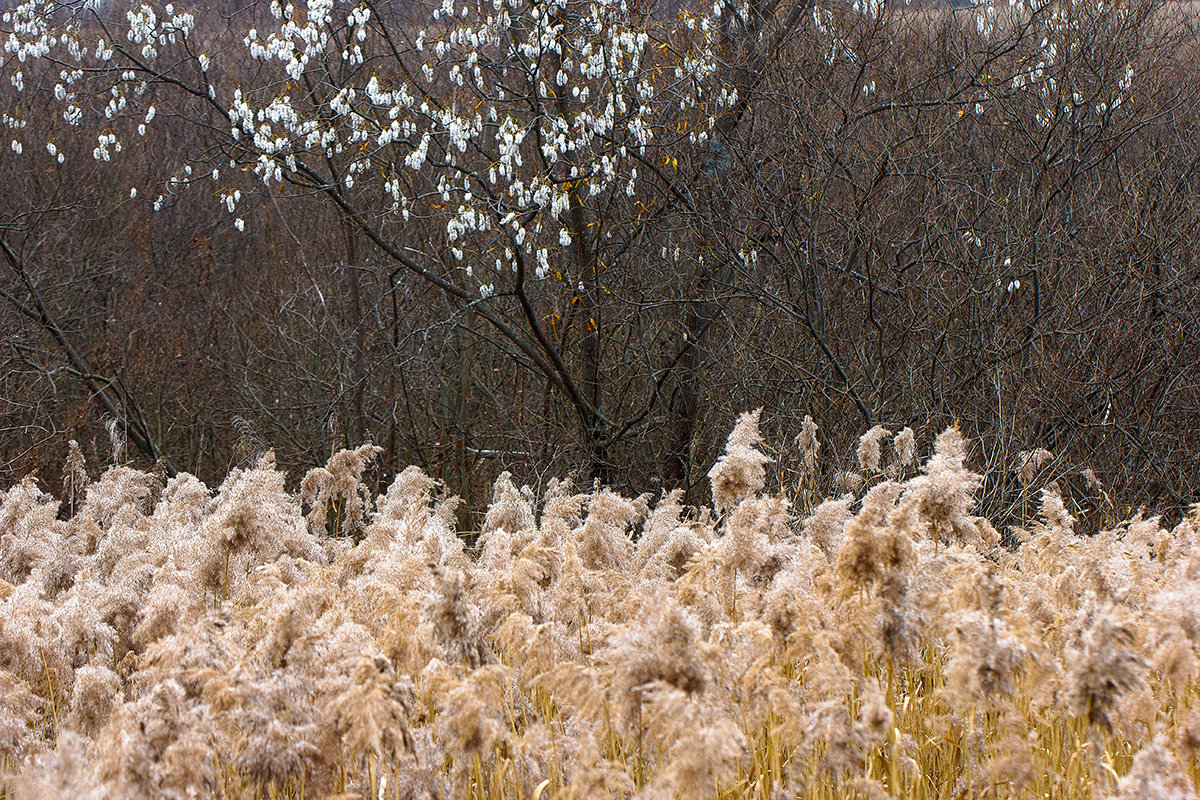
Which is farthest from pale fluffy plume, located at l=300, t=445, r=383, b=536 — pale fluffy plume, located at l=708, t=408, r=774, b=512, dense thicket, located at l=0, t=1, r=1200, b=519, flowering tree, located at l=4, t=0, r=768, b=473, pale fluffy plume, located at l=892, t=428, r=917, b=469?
dense thicket, located at l=0, t=1, r=1200, b=519

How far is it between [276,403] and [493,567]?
9418 millimetres

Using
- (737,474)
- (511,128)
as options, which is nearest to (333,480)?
(737,474)

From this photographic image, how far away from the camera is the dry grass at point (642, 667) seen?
2.15 metres

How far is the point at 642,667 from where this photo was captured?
7.18 feet

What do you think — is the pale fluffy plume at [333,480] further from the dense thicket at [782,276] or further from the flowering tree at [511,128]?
the dense thicket at [782,276]

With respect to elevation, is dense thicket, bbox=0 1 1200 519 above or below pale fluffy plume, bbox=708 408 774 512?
above

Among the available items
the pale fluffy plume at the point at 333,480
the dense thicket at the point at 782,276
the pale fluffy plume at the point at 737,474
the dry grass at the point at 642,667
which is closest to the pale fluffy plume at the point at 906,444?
the dry grass at the point at 642,667

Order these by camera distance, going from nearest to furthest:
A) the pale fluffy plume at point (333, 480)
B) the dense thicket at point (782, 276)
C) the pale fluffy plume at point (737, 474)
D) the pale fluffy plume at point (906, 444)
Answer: the pale fluffy plume at point (737, 474), the pale fluffy plume at point (906, 444), the pale fluffy plume at point (333, 480), the dense thicket at point (782, 276)

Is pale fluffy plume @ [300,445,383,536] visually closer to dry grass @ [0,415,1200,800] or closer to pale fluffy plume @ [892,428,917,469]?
dry grass @ [0,415,1200,800]

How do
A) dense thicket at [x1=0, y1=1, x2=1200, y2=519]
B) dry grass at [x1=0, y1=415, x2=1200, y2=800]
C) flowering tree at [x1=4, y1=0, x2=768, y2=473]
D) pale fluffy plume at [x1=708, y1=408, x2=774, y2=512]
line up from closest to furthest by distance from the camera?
dry grass at [x1=0, y1=415, x2=1200, y2=800] < pale fluffy plume at [x1=708, y1=408, x2=774, y2=512] < flowering tree at [x1=4, y1=0, x2=768, y2=473] < dense thicket at [x1=0, y1=1, x2=1200, y2=519]

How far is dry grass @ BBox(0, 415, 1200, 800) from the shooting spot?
2148 millimetres

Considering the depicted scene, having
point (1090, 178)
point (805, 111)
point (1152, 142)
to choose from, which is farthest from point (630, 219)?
point (1152, 142)

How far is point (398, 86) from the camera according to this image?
966 cm

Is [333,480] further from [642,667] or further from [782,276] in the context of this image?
[782,276]
